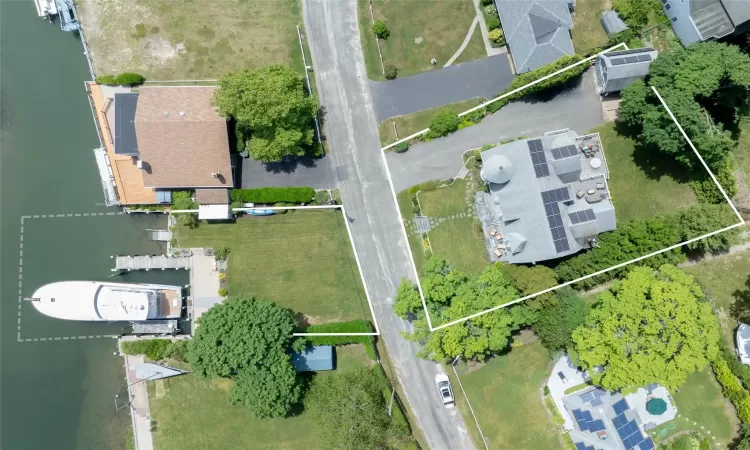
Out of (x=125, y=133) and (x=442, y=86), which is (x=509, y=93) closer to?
(x=442, y=86)

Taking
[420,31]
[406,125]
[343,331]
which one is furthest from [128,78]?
[343,331]

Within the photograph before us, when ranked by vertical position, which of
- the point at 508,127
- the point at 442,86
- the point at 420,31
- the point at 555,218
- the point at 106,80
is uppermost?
the point at 106,80

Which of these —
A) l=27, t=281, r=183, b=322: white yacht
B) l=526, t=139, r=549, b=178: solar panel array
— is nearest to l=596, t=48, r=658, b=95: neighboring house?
l=526, t=139, r=549, b=178: solar panel array

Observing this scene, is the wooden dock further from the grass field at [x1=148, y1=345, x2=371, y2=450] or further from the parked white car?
the parked white car

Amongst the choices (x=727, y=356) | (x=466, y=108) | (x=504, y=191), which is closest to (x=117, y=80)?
(x=466, y=108)

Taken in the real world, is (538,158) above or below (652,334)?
above

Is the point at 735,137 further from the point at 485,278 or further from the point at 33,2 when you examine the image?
the point at 33,2

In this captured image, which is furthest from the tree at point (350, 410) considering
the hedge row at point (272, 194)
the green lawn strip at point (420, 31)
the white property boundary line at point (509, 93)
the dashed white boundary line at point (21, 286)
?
the green lawn strip at point (420, 31)
